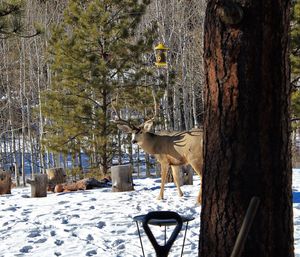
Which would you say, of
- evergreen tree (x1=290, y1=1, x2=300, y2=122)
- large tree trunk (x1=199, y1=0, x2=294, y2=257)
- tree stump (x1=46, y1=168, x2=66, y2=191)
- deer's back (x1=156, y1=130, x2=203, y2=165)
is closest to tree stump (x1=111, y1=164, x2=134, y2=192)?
deer's back (x1=156, y1=130, x2=203, y2=165)

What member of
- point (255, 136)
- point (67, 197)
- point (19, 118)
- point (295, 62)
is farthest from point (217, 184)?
point (19, 118)

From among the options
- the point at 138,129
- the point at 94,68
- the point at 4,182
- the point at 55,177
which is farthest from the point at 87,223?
the point at 94,68

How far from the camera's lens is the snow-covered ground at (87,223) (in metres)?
5.62

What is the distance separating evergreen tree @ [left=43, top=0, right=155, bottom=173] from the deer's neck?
6.87 meters

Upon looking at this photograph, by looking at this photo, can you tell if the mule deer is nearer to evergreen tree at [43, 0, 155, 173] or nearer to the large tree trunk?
the large tree trunk

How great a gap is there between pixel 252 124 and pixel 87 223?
4333mm

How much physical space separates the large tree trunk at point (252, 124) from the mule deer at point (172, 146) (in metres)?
5.09

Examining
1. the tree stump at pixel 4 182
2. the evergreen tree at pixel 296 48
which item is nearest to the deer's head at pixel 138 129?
the tree stump at pixel 4 182

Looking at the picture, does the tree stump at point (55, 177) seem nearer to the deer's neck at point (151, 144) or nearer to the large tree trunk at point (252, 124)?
the deer's neck at point (151, 144)

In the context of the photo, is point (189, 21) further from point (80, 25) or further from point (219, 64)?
point (219, 64)

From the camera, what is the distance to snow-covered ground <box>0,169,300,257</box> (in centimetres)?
562

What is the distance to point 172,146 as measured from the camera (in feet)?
28.5

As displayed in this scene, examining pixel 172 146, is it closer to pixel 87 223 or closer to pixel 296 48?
pixel 87 223

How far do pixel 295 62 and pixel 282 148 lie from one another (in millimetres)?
12432
